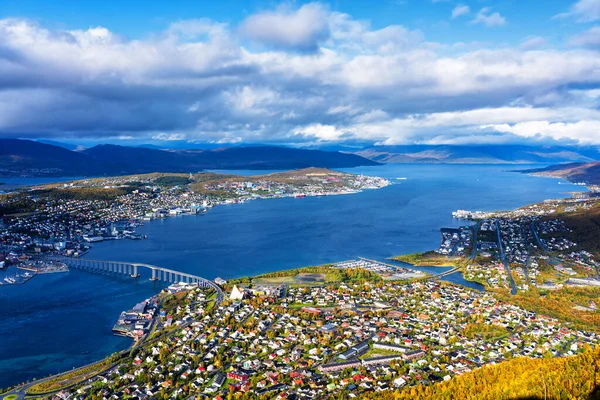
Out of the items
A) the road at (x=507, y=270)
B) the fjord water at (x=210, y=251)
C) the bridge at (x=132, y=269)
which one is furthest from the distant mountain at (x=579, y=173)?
the bridge at (x=132, y=269)

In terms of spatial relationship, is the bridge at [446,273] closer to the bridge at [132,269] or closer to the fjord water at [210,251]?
the fjord water at [210,251]

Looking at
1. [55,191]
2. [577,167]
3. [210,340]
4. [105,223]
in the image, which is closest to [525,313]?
[210,340]

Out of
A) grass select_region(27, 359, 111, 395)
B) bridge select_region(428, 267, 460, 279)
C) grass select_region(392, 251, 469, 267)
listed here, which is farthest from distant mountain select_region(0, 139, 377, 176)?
grass select_region(27, 359, 111, 395)

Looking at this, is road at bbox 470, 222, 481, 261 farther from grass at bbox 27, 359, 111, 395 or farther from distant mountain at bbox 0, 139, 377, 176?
distant mountain at bbox 0, 139, 377, 176

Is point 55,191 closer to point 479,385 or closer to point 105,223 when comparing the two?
point 105,223

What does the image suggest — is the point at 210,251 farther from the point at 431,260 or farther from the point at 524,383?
the point at 524,383

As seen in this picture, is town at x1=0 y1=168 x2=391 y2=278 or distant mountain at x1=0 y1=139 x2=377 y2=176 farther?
distant mountain at x1=0 y1=139 x2=377 y2=176
